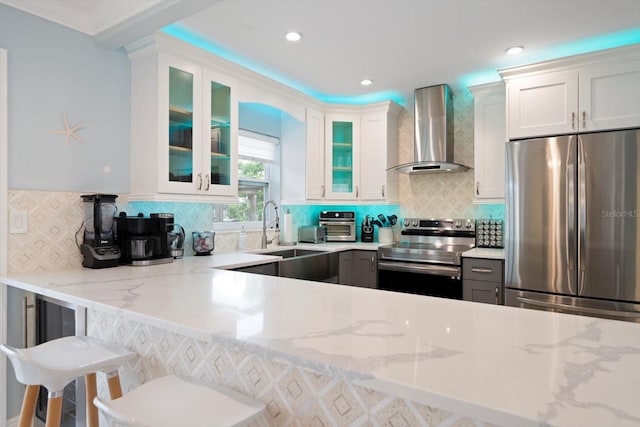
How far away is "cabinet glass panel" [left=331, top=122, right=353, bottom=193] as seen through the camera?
409cm

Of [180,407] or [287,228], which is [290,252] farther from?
[180,407]

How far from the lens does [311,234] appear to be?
4.00 metres

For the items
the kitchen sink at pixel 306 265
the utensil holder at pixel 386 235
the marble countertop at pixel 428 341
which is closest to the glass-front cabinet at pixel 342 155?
the utensil holder at pixel 386 235

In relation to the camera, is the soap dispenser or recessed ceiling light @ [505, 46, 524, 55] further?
the soap dispenser

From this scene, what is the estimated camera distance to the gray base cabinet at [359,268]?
3.61 meters

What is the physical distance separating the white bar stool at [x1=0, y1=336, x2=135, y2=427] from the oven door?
2489 mm

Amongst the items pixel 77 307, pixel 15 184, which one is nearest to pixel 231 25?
pixel 15 184

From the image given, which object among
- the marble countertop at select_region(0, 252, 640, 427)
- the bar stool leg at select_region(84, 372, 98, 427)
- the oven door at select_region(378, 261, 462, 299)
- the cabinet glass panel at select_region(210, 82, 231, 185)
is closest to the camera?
the marble countertop at select_region(0, 252, 640, 427)

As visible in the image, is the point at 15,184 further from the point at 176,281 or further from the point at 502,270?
the point at 502,270

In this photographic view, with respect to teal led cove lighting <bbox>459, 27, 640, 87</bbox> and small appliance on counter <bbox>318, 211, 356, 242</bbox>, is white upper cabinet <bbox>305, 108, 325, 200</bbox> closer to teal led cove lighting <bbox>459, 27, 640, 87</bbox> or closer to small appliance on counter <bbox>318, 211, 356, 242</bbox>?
small appliance on counter <bbox>318, 211, 356, 242</bbox>

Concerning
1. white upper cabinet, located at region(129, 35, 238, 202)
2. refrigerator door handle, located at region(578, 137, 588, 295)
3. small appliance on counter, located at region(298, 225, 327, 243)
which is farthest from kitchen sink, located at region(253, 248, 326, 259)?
refrigerator door handle, located at region(578, 137, 588, 295)

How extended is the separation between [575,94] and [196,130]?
2765 mm

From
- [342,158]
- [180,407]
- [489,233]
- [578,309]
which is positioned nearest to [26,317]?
[180,407]

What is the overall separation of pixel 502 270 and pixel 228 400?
8.40 ft
